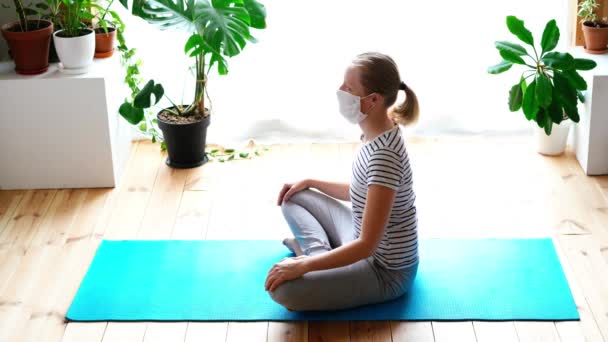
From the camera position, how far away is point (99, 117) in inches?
139

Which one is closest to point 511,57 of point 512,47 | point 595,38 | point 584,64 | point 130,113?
→ point 512,47

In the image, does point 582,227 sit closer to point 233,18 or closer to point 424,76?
point 424,76

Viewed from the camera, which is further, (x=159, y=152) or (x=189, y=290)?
(x=159, y=152)

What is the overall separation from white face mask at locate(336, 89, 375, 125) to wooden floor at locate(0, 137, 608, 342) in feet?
2.08

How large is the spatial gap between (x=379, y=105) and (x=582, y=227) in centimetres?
111

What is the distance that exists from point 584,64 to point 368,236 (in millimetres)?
1408

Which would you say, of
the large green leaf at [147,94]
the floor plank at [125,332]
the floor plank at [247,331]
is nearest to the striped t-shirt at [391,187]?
the floor plank at [247,331]

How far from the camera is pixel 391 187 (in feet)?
8.34

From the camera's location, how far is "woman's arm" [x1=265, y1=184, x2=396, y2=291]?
100 inches

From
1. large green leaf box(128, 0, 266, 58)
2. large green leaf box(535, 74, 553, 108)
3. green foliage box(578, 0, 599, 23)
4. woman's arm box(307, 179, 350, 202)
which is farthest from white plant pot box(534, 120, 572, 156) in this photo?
large green leaf box(128, 0, 266, 58)

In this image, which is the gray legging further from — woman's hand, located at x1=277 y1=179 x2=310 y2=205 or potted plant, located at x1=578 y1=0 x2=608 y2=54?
potted plant, located at x1=578 y1=0 x2=608 y2=54

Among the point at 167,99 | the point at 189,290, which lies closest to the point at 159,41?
the point at 167,99

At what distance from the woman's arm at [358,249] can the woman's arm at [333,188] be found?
0.39 metres

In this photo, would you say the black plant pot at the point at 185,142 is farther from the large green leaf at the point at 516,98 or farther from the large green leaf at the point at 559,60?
the large green leaf at the point at 559,60
